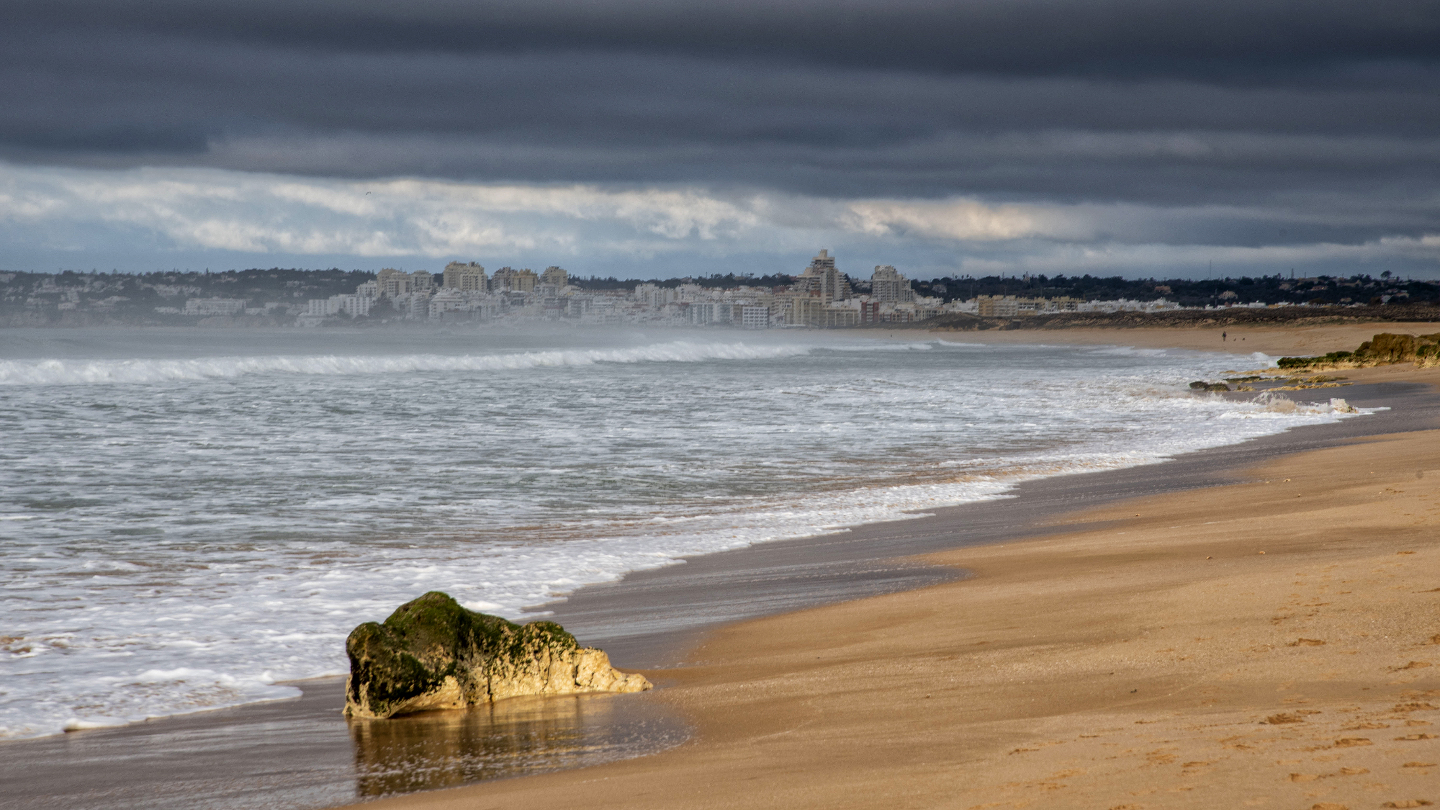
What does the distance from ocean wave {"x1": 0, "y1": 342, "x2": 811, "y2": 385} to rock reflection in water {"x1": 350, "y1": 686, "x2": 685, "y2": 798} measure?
3975 centimetres

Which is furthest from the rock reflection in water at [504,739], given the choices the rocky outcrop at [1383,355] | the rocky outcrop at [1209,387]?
the rocky outcrop at [1383,355]

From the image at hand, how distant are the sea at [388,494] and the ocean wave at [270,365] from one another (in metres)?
9.17

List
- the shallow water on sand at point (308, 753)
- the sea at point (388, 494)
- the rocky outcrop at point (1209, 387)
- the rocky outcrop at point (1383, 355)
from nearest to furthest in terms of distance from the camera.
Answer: the shallow water on sand at point (308, 753), the sea at point (388, 494), the rocky outcrop at point (1209, 387), the rocky outcrop at point (1383, 355)

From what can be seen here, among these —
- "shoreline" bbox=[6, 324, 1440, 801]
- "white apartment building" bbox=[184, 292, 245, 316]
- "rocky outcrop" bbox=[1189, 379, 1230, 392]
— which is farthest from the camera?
"white apartment building" bbox=[184, 292, 245, 316]

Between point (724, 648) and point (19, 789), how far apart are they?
10.8ft

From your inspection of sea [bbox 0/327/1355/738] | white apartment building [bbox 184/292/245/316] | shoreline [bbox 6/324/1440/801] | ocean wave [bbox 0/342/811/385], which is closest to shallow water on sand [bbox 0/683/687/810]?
shoreline [bbox 6/324/1440/801]

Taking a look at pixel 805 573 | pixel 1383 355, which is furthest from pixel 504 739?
pixel 1383 355

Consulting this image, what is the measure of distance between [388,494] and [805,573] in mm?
6275

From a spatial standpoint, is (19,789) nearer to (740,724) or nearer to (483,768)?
(483,768)

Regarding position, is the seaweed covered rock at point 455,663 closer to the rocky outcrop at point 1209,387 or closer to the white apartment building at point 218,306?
the rocky outcrop at point 1209,387

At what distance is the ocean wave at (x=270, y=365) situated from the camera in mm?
40719

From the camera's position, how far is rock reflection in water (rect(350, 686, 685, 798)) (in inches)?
164

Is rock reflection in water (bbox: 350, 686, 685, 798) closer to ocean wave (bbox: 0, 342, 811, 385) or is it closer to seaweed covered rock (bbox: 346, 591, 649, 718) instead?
seaweed covered rock (bbox: 346, 591, 649, 718)

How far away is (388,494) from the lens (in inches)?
503
